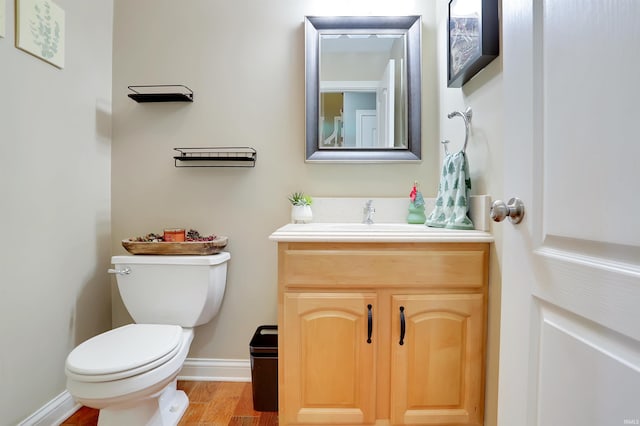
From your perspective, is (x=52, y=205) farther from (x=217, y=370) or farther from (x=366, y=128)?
(x=366, y=128)

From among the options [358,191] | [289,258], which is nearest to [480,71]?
[358,191]

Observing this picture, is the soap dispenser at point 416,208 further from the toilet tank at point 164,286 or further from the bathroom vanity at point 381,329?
the toilet tank at point 164,286

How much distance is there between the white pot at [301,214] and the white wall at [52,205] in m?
1.07

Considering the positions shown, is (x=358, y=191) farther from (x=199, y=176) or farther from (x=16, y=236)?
(x=16, y=236)

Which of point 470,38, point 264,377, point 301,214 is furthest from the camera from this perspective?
point 301,214

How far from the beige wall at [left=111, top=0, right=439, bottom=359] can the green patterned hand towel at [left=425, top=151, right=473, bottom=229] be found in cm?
33

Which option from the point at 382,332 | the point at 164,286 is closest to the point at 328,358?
the point at 382,332

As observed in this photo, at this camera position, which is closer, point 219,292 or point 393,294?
point 393,294

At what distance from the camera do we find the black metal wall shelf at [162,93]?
1653 millimetres

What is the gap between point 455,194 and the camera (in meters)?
1.35

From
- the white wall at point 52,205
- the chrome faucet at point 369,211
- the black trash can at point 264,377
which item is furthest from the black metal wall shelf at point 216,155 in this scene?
the black trash can at point 264,377

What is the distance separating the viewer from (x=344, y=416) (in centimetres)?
121

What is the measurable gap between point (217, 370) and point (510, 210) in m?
1.70

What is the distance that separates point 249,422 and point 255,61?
183 centimetres
